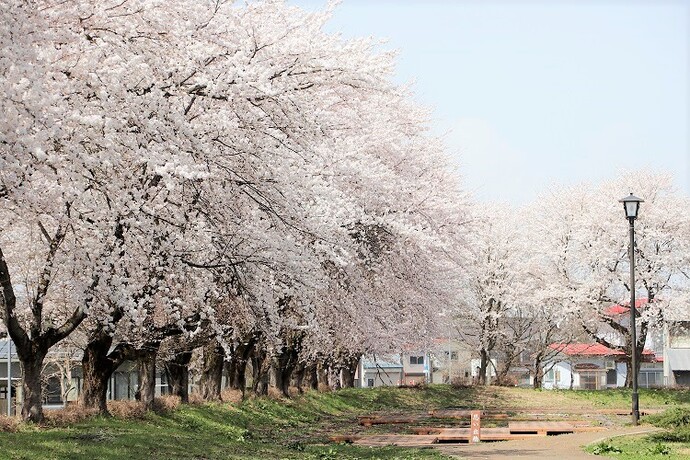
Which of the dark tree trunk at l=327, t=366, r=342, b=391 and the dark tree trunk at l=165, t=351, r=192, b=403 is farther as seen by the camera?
the dark tree trunk at l=327, t=366, r=342, b=391

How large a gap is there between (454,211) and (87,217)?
45.0ft

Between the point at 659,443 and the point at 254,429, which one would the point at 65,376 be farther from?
the point at 659,443

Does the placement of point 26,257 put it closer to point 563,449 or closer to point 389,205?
point 389,205

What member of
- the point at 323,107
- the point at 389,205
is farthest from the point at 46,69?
the point at 389,205

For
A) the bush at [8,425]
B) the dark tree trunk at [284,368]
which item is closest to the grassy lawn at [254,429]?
the bush at [8,425]

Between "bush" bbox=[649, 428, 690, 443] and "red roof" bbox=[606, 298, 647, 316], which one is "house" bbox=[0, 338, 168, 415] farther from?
"bush" bbox=[649, 428, 690, 443]

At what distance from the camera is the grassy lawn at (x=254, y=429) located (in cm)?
1664

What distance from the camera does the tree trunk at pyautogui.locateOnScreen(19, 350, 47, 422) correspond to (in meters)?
18.3

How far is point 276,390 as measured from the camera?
42.3 metres

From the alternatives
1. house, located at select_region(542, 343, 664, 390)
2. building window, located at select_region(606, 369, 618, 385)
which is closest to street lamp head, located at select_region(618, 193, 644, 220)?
house, located at select_region(542, 343, 664, 390)

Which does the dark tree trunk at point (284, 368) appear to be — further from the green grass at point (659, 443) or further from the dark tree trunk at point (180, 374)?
the green grass at point (659, 443)

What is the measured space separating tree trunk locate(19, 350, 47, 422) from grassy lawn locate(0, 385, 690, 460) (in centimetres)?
43

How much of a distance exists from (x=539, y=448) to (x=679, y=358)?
185 feet

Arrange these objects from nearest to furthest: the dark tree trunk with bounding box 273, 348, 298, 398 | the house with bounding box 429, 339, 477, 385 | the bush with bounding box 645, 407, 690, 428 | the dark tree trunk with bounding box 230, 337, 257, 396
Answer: the bush with bounding box 645, 407, 690, 428 → the dark tree trunk with bounding box 230, 337, 257, 396 → the dark tree trunk with bounding box 273, 348, 298, 398 → the house with bounding box 429, 339, 477, 385
